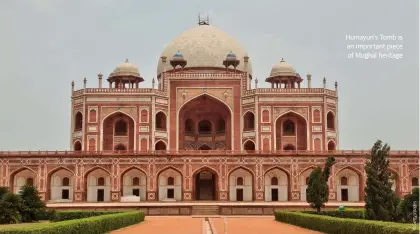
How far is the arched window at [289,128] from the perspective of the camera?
44.2 meters

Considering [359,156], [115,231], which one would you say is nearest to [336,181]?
[359,156]

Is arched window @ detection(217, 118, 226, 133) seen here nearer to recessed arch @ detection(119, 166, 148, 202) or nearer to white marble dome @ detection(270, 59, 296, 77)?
white marble dome @ detection(270, 59, 296, 77)

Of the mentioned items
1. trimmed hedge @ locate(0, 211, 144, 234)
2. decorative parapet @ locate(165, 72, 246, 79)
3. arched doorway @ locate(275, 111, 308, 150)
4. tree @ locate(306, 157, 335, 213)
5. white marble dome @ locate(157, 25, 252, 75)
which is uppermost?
white marble dome @ locate(157, 25, 252, 75)

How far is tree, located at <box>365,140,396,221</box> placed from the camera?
66.3ft

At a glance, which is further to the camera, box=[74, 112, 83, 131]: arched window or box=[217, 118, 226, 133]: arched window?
box=[217, 118, 226, 133]: arched window

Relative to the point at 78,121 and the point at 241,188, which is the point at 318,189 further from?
the point at 78,121

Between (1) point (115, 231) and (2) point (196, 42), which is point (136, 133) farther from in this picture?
(1) point (115, 231)

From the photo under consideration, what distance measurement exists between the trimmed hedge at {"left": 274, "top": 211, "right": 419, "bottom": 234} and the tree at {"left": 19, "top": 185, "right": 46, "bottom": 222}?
34.2 ft

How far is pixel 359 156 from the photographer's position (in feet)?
126

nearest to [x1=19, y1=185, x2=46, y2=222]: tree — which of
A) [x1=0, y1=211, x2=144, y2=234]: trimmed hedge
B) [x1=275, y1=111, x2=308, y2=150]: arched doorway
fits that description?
[x1=0, y1=211, x2=144, y2=234]: trimmed hedge

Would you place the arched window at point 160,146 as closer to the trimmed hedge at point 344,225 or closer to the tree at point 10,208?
the trimmed hedge at point 344,225

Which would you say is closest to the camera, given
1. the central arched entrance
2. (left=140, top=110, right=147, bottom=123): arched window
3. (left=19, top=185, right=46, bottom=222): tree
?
(left=19, top=185, right=46, bottom=222): tree

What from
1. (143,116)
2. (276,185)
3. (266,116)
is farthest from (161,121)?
(276,185)

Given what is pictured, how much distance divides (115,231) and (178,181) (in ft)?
59.5
